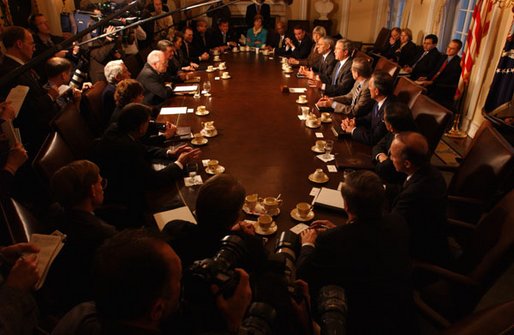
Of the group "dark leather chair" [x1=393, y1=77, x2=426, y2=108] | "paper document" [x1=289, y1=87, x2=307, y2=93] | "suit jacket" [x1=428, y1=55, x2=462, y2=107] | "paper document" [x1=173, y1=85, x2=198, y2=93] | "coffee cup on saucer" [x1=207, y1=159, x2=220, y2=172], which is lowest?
"suit jacket" [x1=428, y1=55, x2=462, y2=107]

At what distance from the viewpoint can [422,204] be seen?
6.40 feet

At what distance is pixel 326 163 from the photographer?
2.47 m

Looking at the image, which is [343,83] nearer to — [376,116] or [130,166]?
[376,116]

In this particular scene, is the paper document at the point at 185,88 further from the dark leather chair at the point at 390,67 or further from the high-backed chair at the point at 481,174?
the high-backed chair at the point at 481,174

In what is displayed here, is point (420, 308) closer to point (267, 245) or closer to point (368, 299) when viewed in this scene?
point (368, 299)

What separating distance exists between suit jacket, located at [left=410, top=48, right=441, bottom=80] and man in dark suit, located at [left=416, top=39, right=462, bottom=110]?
15 cm

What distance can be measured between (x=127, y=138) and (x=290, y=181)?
106 cm

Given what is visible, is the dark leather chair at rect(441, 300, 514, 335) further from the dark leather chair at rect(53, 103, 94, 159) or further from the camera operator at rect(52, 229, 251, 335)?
the dark leather chair at rect(53, 103, 94, 159)

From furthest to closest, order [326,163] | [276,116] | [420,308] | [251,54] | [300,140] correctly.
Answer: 1. [251,54]
2. [276,116]
3. [300,140]
4. [326,163]
5. [420,308]

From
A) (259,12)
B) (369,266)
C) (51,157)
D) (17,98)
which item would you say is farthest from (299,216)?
(259,12)

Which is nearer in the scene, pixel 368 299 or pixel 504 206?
pixel 368 299

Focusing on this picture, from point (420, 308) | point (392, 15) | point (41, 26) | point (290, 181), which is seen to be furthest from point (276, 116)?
point (392, 15)

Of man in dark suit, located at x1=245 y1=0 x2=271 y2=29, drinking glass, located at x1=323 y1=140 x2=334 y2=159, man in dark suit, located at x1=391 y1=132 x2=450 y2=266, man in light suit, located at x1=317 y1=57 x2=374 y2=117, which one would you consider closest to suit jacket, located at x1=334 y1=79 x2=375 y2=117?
man in light suit, located at x1=317 y1=57 x2=374 y2=117

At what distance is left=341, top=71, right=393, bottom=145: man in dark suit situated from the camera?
2822 mm
